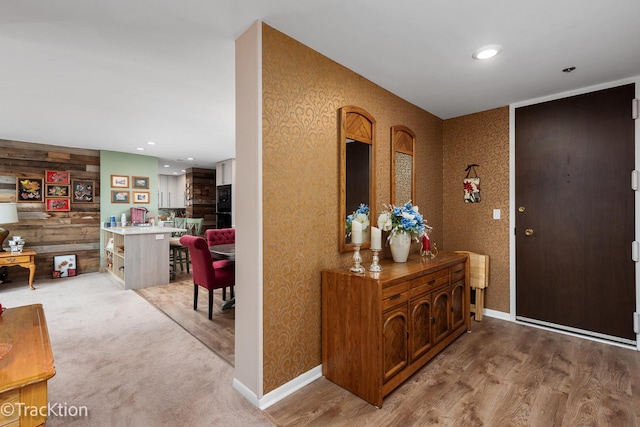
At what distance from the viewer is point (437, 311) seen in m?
2.57

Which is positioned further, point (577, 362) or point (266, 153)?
point (577, 362)

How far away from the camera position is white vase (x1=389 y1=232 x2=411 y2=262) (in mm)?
2641

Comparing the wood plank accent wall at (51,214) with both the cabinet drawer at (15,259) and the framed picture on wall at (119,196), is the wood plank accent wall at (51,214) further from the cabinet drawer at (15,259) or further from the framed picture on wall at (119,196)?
the cabinet drawer at (15,259)

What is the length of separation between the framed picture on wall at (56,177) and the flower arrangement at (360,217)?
5.79 m

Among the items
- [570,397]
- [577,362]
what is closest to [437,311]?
[570,397]

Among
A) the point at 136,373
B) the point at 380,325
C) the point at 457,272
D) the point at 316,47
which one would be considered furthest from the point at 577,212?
the point at 136,373

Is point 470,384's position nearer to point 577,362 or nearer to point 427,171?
point 577,362

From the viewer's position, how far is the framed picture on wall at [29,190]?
5169 mm

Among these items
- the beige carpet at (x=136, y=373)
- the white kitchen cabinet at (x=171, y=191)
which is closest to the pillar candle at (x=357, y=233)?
the beige carpet at (x=136, y=373)

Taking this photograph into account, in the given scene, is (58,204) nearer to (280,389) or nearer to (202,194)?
(202,194)

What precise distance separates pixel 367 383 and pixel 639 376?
6.86ft

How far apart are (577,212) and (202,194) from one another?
26.4 ft

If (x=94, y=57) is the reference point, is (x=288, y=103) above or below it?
below

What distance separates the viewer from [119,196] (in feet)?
20.0
